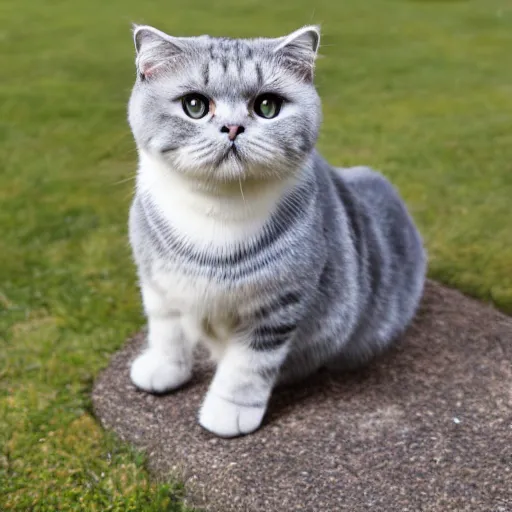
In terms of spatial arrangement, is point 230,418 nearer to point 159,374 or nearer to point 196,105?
point 159,374

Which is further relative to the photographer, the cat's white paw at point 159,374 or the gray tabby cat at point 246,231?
the cat's white paw at point 159,374

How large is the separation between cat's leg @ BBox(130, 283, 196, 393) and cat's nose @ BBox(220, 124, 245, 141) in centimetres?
Result: 58

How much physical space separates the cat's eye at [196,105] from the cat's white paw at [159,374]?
76 centimetres

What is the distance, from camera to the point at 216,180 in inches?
61.5

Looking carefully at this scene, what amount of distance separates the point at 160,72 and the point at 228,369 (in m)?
0.75

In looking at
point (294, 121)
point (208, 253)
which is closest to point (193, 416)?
point (208, 253)

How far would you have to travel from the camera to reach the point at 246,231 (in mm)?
1698

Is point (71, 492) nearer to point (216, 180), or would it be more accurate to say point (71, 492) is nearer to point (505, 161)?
point (216, 180)

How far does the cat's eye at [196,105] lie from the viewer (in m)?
1.55

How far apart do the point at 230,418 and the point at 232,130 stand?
30.5 inches

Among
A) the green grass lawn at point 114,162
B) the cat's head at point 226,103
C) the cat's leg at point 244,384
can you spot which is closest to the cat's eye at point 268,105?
the cat's head at point 226,103

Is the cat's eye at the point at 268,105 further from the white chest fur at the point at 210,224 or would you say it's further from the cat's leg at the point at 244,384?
the cat's leg at the point at 244,384

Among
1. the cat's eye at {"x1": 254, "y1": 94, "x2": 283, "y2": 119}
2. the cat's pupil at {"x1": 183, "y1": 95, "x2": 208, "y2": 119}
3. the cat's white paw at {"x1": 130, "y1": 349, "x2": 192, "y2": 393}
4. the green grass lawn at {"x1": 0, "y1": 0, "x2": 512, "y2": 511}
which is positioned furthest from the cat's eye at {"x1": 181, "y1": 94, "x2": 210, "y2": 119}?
the cat's white paw at {"x1": 130, "y1": 349, "x2": 192, "y2": 393}

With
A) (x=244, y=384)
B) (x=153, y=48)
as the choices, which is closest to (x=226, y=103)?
(x=153, y=48)
